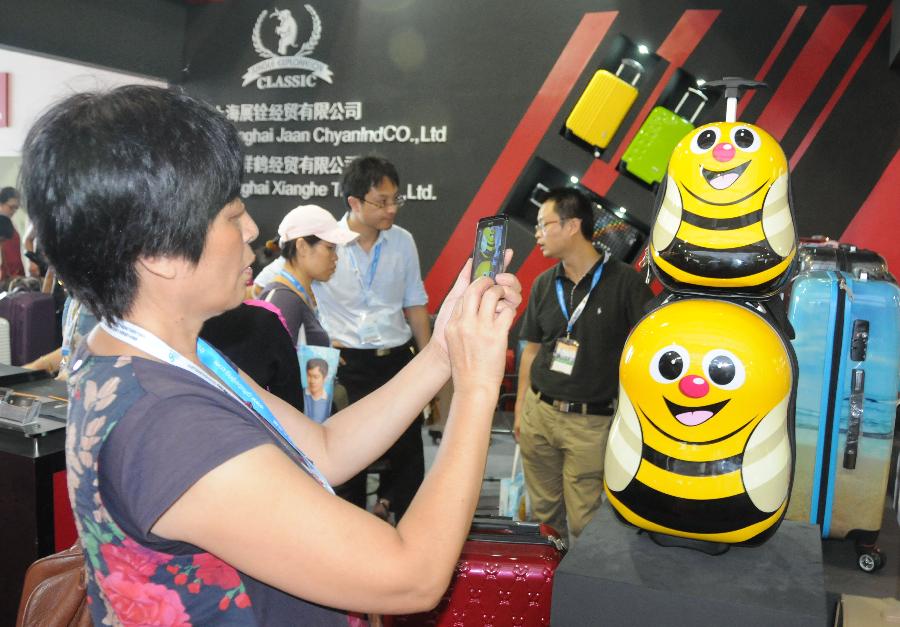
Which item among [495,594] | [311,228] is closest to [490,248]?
[495,594]

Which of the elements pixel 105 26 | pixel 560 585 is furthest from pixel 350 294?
pixel 105 26

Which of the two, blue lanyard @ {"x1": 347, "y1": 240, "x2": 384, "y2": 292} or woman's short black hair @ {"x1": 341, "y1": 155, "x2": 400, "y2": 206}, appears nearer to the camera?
woman's short black hair @ {"x1": 341, "y1": 155, "x2": 400, "y2": 206}

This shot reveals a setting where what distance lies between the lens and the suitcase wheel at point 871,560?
3.15m

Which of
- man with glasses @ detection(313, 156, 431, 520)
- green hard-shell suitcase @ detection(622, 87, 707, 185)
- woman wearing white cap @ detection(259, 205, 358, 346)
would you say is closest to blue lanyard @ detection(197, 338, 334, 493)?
woman wearing white cap @ detection(259, 205, 358, 346)

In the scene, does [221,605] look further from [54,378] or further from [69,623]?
[54,378]

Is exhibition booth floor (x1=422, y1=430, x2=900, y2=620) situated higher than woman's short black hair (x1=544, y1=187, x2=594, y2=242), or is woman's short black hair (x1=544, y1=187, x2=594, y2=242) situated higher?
woman's short black hair (x1=544, y1=187, x2=594, y2=242)

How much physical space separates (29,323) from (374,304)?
279cm

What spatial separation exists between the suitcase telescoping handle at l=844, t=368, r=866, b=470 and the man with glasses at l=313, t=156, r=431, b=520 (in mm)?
1821

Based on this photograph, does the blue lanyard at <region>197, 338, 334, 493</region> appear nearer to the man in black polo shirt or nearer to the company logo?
the man in black polo shirt

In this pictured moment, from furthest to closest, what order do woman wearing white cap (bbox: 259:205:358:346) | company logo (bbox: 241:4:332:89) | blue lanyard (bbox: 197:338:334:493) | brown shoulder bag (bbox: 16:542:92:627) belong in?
1. company logo (bbox: 241:4:332:89)
2. woman wearing white cap (bbox: 259:205:358:346)
3. brown shoulder bag (bbox: 16:542:92:627)
4. blue lanyard (bbox: 197:338:334:493)

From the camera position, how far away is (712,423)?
1483 mm

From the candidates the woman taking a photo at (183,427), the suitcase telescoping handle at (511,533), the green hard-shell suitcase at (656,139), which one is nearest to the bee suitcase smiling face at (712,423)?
the suitcase telescoping handle at (511,533)

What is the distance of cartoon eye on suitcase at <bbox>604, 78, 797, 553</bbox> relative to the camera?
4.78ft

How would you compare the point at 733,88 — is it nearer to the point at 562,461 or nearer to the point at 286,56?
the point at 562,461
